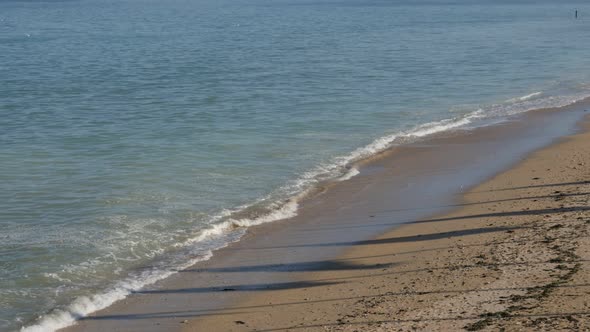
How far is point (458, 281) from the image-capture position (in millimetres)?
10469

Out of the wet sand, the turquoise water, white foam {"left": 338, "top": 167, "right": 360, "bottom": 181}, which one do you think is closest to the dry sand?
the wet sand

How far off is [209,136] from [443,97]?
9.63m

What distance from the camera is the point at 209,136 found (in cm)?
2216

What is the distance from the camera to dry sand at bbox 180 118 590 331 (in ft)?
30.4

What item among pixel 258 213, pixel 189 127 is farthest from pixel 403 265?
pixel 189 127

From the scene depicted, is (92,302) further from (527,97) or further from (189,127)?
(527,97)

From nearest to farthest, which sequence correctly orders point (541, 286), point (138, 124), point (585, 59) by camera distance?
point (541, 286) → point (138, 124) → point (585, 59)

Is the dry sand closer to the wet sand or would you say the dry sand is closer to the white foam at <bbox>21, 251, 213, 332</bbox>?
the wet sand

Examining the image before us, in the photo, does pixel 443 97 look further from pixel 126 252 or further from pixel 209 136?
pixel 126 252

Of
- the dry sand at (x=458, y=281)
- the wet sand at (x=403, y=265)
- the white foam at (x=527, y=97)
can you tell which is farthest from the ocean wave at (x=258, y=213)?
the white foam at (x=527, y=97)

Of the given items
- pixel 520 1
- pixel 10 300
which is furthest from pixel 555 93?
pixel 520 1

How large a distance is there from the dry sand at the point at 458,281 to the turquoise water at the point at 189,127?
7.39 ft

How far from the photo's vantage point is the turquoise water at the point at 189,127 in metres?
13.0

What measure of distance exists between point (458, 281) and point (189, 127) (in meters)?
14.1
